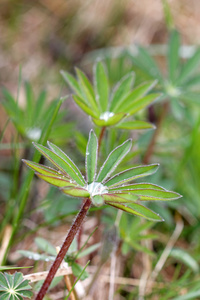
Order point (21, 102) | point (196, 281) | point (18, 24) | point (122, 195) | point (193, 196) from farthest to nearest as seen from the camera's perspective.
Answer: point (18, 24) → point (21, 102) → point (193, 196) → point (196, 281) → point (122, 195)

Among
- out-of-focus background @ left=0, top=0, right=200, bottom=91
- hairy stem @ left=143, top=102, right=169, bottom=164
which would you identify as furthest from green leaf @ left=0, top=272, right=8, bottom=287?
out-of-focus background @ left=0, top=0, right=200, bottom=91

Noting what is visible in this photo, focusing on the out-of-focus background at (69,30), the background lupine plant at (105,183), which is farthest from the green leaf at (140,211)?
the out-of-focus background at (69,30)

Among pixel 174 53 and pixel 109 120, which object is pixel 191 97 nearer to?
pixel 174 53

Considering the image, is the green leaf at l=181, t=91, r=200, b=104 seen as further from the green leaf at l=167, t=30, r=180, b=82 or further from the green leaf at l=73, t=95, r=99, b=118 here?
the green leaf at l=73, t=95, r=99, b=118

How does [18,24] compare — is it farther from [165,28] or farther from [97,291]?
[97,291]

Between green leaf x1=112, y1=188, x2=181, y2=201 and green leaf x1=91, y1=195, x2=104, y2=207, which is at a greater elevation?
green leaf x1=112, y1=188, x2=181, y2=201

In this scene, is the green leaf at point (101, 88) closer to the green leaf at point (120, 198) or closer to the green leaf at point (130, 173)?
the green leaf at point (130, 173)

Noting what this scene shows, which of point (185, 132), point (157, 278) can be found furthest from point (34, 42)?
point (157, 278)

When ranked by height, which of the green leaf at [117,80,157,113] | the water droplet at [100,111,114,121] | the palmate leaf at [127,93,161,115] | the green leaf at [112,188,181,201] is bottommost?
the green leaf at [112,188,181,201]
